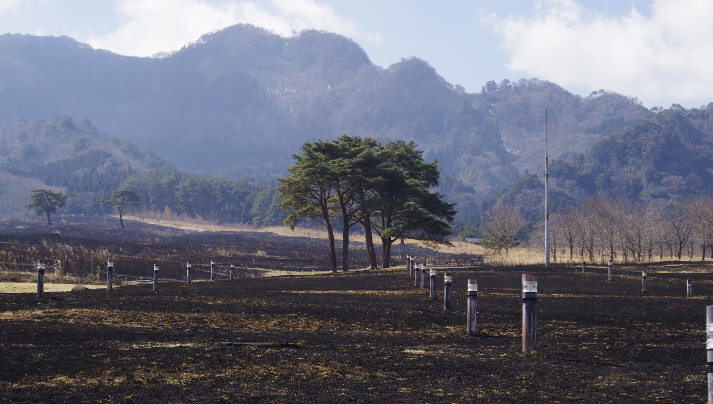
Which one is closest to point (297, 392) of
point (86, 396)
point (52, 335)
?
point (86, 396)

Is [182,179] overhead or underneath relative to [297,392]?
overhead

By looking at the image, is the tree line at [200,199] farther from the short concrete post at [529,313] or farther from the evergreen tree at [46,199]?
the short concrete post at [529,313]

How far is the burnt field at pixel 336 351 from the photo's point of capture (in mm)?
8438

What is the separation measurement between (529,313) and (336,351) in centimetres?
327

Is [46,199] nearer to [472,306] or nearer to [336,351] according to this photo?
[472,306]

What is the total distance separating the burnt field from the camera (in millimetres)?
8438

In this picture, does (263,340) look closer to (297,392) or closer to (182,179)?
(297,392)

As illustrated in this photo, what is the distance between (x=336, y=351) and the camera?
11594mm

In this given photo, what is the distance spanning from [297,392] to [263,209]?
170278 mm

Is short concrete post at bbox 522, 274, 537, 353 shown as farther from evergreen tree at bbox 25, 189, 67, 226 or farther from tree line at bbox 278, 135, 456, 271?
evergreen tree at bbox 25, 189, 67, 226

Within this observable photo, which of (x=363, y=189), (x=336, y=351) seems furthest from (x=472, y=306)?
(x=363, y=189)

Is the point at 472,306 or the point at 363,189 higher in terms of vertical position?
the point at 363,189

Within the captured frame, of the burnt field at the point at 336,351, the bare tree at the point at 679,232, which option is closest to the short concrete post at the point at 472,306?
the burnt field at the point at 336,351

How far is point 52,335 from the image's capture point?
40.7ft
